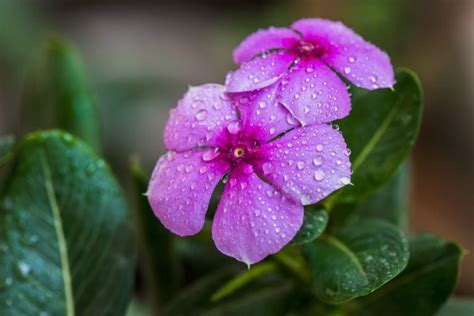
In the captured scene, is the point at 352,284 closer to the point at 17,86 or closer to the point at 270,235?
the point at 270,235

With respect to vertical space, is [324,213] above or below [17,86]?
above

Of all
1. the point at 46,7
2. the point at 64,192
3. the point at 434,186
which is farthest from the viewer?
the point at 46,7

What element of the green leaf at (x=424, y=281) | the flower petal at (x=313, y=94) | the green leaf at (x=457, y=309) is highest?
the flower petal at (x=313, y=94)

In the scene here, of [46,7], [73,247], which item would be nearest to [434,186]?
[73,247]

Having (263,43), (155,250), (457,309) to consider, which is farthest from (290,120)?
(457,309)

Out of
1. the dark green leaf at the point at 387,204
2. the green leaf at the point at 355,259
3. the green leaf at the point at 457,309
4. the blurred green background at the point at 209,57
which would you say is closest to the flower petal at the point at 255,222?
the green leaf at the point at 355,259

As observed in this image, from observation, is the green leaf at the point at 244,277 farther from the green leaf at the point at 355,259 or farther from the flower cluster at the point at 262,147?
the flower cluster at the point at 262,147

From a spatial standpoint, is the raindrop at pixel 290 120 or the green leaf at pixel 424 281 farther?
the green leaf at pixel 424 281
